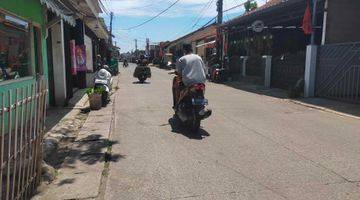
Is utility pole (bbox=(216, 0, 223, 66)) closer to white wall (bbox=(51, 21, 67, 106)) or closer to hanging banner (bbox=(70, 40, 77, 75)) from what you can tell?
hanging banner (bbox=(70, 40, 77, 75))

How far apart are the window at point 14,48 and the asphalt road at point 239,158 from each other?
240 cm

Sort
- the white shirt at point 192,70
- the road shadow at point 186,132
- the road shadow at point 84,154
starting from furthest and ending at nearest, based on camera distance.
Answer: the white shirt at point 192,70 < the road shadow at point 186,132 < the road shadow at point 84,154

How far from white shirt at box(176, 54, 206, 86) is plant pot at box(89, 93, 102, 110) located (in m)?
4.09

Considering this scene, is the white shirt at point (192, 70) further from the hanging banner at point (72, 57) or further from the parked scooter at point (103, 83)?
the hanging banner at point (72, 57)

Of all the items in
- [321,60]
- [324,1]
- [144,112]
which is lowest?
[144,112]

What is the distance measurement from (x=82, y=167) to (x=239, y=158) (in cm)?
239

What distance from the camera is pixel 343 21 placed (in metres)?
15.8

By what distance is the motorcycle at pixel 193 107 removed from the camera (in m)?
8.58

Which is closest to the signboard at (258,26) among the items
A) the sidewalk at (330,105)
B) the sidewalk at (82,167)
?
the sidewalk at (330,105)

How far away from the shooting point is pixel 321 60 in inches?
581

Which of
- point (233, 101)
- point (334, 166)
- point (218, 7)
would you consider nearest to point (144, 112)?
point (233, 101)

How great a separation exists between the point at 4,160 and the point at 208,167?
3.11 meters

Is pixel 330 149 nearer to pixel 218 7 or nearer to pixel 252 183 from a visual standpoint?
pixel 252 183

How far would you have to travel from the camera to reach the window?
8023 millimetres
